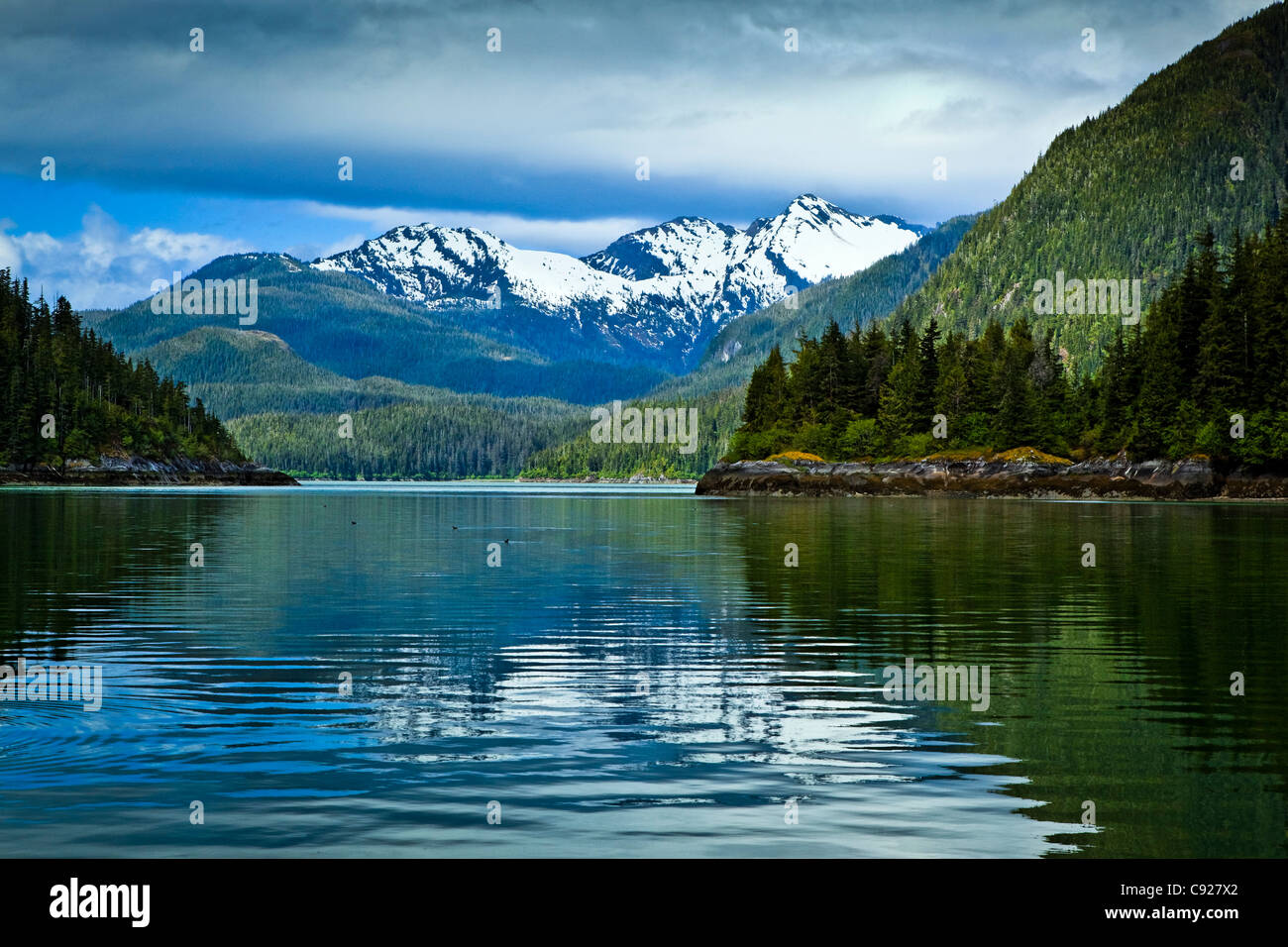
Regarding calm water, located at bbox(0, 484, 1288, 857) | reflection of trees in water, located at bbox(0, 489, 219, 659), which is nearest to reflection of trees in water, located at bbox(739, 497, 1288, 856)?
calm water, located at bbox(0, 484, 1288, 857)

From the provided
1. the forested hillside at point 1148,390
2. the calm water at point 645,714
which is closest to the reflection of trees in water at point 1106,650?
the calm water at point 645,714

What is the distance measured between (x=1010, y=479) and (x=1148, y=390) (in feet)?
80.8

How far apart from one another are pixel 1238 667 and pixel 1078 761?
10602 millimetres

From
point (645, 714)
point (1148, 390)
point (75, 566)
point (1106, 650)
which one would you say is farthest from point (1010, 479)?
point (645, 714)

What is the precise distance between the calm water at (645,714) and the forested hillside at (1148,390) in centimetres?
10279

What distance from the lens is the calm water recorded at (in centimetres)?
1433

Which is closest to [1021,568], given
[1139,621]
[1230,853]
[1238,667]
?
[1139,621]

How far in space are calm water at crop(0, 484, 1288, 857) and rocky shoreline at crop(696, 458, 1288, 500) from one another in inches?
3991

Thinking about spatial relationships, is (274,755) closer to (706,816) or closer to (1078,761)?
(706,816)

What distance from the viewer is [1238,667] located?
2616 cm

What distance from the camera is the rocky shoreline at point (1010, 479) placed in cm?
14275

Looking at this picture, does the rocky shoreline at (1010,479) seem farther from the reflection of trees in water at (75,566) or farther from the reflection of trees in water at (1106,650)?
the reflection of trees in water at (75,566)

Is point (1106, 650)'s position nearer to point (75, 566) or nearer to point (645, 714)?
point (645, 714)
